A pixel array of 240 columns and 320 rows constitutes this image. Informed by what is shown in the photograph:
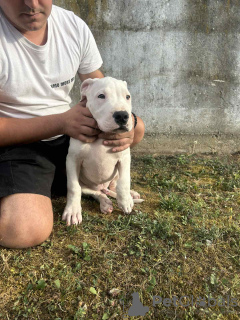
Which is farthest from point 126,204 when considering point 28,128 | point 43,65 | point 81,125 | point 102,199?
point 43,65

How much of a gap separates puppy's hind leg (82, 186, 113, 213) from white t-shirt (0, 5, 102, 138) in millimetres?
784

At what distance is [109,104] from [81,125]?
0.32 m

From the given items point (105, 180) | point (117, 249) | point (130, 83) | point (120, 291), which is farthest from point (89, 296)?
point (130, 83)

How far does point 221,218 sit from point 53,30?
2.17m

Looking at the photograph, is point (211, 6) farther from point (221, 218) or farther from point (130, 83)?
point (221, 218)

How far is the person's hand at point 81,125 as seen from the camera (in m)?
2.39

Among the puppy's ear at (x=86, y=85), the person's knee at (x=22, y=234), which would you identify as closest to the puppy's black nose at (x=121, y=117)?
the puppy's ear at (x=86, y=85)

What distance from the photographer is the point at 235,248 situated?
7.36 feet

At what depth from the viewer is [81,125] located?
7.88 ft

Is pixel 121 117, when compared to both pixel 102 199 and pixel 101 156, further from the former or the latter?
pixel 102 199

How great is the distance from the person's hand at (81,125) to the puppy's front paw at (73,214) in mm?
547

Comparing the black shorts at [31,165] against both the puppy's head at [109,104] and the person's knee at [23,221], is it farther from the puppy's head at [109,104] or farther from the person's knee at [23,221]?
the puppy's head at [109,104]

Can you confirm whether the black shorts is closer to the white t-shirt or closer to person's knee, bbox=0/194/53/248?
person's knee, bbox=0/194/53/248

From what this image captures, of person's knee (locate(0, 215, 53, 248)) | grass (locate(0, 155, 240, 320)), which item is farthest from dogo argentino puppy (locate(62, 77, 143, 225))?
person's knee (locate(0, 215, 53, 248))
